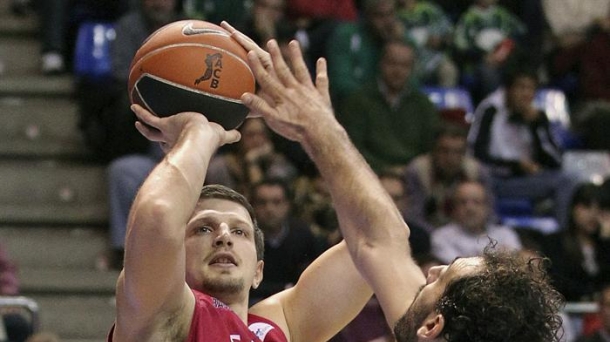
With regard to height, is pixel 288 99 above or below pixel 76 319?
above

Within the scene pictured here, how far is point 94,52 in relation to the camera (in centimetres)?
909

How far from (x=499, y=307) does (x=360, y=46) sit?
6.68m

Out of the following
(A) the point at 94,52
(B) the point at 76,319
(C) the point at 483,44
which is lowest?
(B) the point at 76,319

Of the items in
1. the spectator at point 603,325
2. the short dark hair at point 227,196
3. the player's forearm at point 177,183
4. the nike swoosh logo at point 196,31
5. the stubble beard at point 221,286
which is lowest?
the spectator at point 603,325

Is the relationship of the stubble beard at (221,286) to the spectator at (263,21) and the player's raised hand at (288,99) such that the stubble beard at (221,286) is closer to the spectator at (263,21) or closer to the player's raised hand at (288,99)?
the player's raised hand at (288,99)

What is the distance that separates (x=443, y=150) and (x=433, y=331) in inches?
222

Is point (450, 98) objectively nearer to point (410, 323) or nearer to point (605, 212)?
point (605, 212)

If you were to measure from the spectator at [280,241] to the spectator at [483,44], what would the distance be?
3166mm

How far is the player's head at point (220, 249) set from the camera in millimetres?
4051

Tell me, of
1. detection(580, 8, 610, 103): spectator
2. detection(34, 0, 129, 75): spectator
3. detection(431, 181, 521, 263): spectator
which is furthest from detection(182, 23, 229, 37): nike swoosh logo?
detection(580, 8, 610, 103): spectator

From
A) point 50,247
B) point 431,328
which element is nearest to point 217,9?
point 50,247

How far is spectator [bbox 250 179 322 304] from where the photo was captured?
294 inches

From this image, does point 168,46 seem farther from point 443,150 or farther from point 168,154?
point 443,150

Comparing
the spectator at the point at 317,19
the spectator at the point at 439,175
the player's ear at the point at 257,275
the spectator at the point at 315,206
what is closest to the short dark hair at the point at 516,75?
the spectator at the point at 439,175
